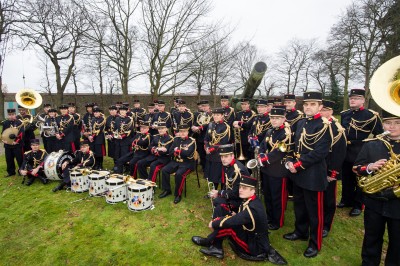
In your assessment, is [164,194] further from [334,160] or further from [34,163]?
[34,163]

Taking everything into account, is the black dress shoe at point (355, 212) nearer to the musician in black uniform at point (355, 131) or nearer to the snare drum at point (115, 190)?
the musician in black uniform at point (355, 131)

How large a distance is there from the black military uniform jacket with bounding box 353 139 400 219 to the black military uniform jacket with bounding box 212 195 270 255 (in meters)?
1.42

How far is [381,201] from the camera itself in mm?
3176

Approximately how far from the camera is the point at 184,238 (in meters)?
4.60

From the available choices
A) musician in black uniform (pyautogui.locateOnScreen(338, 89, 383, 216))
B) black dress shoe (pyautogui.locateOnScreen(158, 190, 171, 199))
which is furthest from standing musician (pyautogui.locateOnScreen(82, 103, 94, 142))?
musician in black uniform (pyautogui.locateOnScreen(338, 89, 383, 216))

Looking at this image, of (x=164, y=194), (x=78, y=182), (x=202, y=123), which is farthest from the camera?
(x=202, y=123)

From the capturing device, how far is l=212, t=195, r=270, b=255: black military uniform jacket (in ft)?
11.8

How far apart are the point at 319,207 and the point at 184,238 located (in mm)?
2437

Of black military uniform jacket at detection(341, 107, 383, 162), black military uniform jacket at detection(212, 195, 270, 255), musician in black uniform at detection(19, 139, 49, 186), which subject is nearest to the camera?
black military uniform jacket at detection(212, 195, 270, 255)

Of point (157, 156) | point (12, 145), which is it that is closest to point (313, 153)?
point (157, 156)

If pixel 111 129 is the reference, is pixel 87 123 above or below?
above

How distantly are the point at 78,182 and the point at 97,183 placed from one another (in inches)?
30.5

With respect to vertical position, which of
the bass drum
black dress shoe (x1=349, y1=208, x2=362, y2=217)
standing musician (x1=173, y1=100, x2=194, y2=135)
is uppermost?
standing musician (x1=173, y1=100, x2=194, y2=135)

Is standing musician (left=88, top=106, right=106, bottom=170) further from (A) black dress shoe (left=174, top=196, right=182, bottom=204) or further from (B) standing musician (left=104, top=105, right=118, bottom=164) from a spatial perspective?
(A) black dress shoe (left=174, top=196, right=182, bottom=204)
